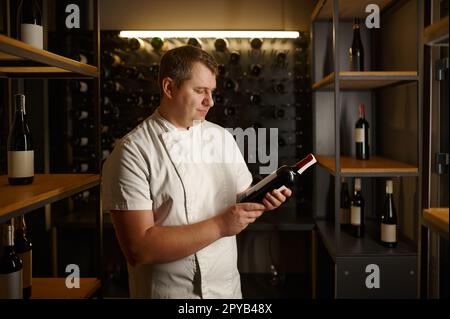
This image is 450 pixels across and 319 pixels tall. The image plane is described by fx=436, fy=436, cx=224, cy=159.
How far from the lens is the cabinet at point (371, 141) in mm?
2182

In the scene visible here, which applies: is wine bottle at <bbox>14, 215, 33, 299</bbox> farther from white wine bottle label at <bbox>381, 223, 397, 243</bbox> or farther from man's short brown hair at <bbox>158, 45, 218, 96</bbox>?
white wine bottle label at <bbox>381, 223, 397, 243</bbox>

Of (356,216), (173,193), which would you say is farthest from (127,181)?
(356,216)

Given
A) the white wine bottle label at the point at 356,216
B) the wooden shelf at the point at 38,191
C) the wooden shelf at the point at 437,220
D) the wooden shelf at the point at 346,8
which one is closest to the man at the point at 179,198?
the wooden shelf at the point at 38,191

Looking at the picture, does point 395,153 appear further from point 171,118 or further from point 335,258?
point 171,118

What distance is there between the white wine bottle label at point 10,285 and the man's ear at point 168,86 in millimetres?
825

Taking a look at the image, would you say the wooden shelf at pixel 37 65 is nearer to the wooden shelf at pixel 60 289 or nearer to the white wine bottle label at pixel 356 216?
the wooden shelf at pixel 60 289

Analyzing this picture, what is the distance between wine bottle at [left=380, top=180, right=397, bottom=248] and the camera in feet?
7.54

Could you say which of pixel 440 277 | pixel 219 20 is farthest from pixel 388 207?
pixel 219 20

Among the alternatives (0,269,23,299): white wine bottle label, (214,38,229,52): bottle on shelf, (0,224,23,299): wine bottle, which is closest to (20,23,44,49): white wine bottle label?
(0,224,23,299): wine bottle

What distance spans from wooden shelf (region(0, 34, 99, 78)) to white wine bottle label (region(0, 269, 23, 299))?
2.35ft

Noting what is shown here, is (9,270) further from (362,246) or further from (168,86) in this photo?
(362,246)

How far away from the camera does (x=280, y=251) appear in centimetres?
333

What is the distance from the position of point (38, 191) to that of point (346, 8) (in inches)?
80.4

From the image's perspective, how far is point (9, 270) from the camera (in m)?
1.58
